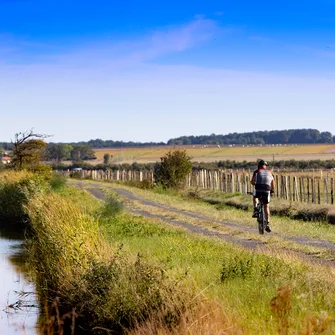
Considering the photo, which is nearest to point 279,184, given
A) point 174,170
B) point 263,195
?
point 174,170

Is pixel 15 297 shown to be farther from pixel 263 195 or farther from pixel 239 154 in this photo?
pixel 239 154

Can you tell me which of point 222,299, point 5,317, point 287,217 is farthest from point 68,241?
point 287,217

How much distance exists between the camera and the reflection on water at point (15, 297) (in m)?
14.0

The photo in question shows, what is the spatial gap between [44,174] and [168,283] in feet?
111

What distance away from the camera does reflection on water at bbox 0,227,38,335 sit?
Answer: 45.9 ft

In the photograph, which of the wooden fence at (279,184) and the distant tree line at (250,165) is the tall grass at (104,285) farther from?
the distant tree line at (250,165)

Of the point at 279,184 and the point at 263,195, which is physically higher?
the point at 263,195

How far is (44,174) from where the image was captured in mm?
43719

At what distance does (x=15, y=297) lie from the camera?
55.1 feet

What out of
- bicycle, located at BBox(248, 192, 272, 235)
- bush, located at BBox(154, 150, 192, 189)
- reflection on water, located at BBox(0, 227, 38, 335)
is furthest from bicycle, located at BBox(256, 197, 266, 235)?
bush, located at BBox(154, 150, 192, 189)

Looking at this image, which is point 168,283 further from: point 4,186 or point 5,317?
point 4,186

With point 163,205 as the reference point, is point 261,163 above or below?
above

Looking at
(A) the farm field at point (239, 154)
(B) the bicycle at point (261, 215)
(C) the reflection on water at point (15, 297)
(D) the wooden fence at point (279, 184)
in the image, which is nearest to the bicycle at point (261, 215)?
(B) the bicycle at point (261, 215)

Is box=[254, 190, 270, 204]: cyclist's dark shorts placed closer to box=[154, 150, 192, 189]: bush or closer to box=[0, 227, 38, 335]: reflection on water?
box=[0, 227, 38, 335]: reflection on water
